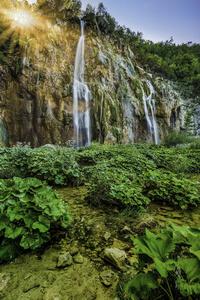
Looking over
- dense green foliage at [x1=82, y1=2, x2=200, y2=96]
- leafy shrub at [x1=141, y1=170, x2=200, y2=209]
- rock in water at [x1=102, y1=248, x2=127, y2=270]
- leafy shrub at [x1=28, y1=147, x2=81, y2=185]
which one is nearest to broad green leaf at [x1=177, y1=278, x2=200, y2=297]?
rock in water at [x1=102, y1=248, x2=127, y2=270]

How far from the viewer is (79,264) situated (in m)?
1.31

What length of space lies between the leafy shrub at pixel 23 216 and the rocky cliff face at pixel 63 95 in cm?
1170

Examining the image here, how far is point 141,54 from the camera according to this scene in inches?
1093

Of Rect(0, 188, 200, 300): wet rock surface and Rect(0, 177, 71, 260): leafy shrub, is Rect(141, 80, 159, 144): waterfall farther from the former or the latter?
Rect(0, 177, 71, 260): leafy shrub

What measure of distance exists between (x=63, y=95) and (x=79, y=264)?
14.8 m

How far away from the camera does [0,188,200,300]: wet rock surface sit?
1.05 m

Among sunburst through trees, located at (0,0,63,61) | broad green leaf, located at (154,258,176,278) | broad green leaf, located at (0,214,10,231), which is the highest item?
sunburst through trees, located at (0,0,63,61)

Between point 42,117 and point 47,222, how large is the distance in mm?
13411

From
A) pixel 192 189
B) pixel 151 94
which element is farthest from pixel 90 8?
pixel 192 189

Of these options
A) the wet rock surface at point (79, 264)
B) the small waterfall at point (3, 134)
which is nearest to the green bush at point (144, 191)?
the wet rock surface at point (79, 264)

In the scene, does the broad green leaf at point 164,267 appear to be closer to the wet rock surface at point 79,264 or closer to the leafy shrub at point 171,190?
the wet rock surface at point 79,264

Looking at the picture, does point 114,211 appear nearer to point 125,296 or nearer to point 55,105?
point 125,296

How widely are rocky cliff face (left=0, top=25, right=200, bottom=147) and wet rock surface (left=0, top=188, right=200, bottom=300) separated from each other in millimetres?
11686

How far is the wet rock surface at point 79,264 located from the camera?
41.3 inches
